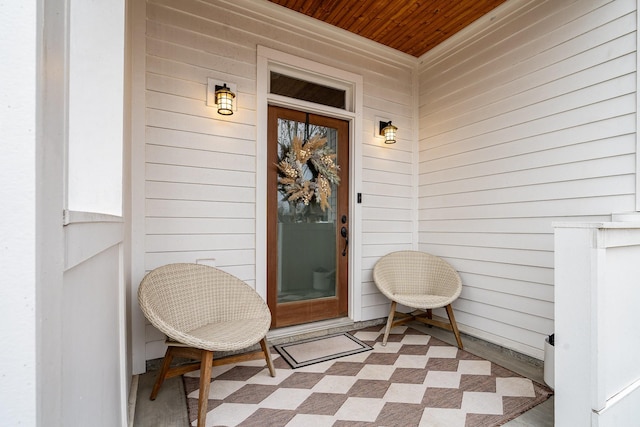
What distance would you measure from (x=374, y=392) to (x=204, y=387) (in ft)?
3.56

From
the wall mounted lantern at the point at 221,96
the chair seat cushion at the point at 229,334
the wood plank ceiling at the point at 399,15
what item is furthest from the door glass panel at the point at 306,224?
the wood plank ceiling at the point at 399,15

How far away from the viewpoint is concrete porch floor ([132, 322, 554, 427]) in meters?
1.70

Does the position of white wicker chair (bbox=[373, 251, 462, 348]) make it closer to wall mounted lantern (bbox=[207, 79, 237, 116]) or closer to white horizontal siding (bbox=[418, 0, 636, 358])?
white horizontal siding (bbox=[418, 0, 636, 358])

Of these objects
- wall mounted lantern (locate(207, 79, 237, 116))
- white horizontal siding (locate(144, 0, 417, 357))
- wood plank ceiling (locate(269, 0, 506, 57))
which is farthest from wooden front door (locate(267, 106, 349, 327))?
A: wood plank ceiling (locate(269, 0, 506, 57))

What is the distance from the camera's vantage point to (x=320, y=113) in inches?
120

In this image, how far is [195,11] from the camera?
2.47 m

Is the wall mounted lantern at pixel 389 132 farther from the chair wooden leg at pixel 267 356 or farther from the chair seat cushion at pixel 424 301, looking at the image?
the chair wooden leg at pixel 267 356

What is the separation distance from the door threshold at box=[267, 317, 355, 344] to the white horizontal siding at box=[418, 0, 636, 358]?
46.3 inches

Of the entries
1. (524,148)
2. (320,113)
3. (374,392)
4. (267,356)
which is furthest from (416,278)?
(320,113)

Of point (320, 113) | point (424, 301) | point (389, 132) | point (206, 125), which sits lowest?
point (424, 301)

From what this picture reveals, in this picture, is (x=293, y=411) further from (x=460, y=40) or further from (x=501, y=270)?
(x=460, y=40)

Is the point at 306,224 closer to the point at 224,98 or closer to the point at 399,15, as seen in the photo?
the point at 224,98

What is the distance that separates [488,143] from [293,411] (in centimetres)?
276

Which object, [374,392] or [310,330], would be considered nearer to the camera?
[374,392]
